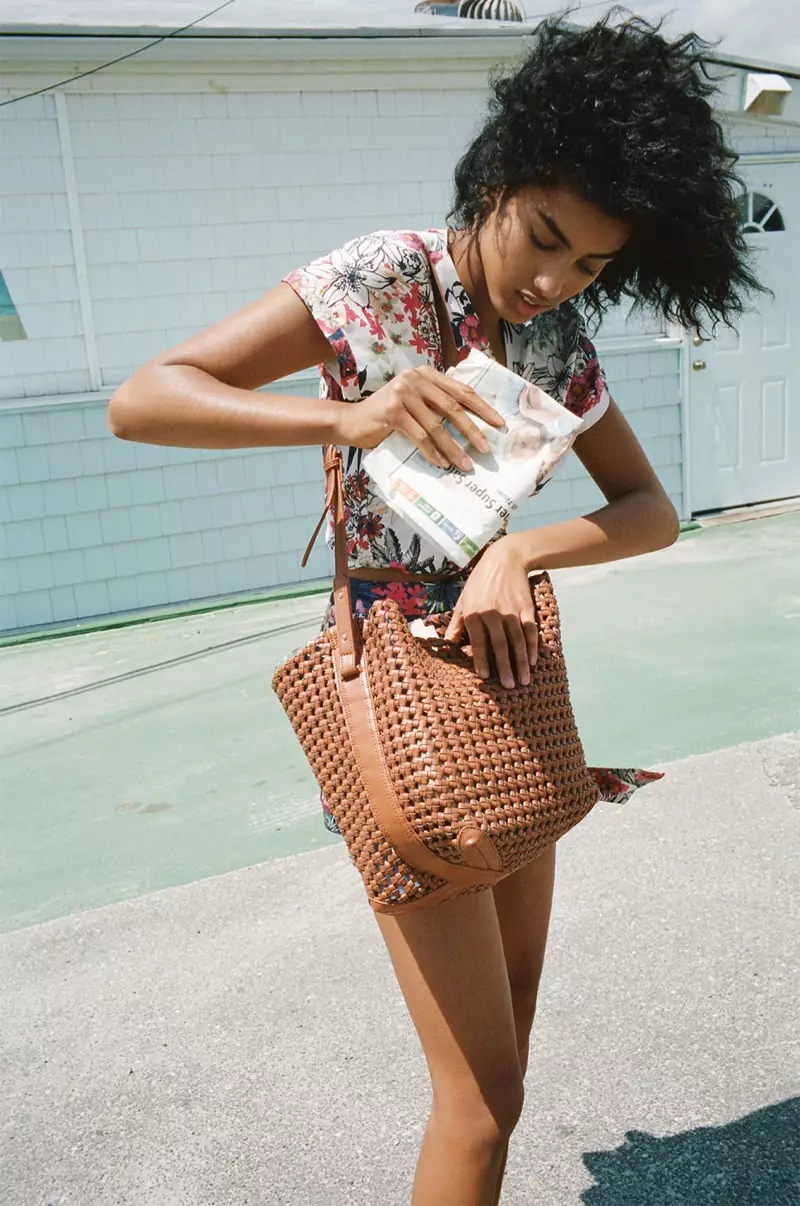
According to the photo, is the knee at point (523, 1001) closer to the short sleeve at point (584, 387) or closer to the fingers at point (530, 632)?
the fingers at point (530, 632)

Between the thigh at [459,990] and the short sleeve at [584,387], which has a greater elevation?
the short sleeve at [584,387]

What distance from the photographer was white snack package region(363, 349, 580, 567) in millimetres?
1289

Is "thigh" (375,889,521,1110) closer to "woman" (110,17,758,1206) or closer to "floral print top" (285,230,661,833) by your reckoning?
"woman" (110,17,758,1206)

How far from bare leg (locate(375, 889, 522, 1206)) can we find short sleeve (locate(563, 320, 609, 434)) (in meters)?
0.67

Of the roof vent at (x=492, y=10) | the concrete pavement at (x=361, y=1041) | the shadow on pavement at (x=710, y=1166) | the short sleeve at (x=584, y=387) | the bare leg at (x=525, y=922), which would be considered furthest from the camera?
the roof vent at (x=492, y=10)

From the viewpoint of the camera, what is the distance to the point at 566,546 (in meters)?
1.60

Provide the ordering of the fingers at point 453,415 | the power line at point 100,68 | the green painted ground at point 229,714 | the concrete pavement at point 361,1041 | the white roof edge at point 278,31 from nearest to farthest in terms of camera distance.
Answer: the fingers at point 453,415 < the concrete pavement at point 361,1041 < the green painted ground at point 229,714 < the white roof edge at point 278,31 < the power line at point 100,68

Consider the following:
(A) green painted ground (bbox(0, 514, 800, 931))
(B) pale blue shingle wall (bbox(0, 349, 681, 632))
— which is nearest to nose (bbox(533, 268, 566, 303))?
(A) green painted ground (bbox(0, 514, 800, 931))

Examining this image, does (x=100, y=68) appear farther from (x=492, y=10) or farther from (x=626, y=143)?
(x=626, y=143)

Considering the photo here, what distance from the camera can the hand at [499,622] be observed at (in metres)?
1.45

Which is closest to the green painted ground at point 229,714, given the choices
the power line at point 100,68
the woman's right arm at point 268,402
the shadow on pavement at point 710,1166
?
the shadow on pavement at point 710,1166

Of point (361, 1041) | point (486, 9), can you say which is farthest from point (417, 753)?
point (486, 9)

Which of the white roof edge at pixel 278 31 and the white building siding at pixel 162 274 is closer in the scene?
the white roof edge at pixel 278 31

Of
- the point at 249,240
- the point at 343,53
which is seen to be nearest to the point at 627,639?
the point at 249,240
